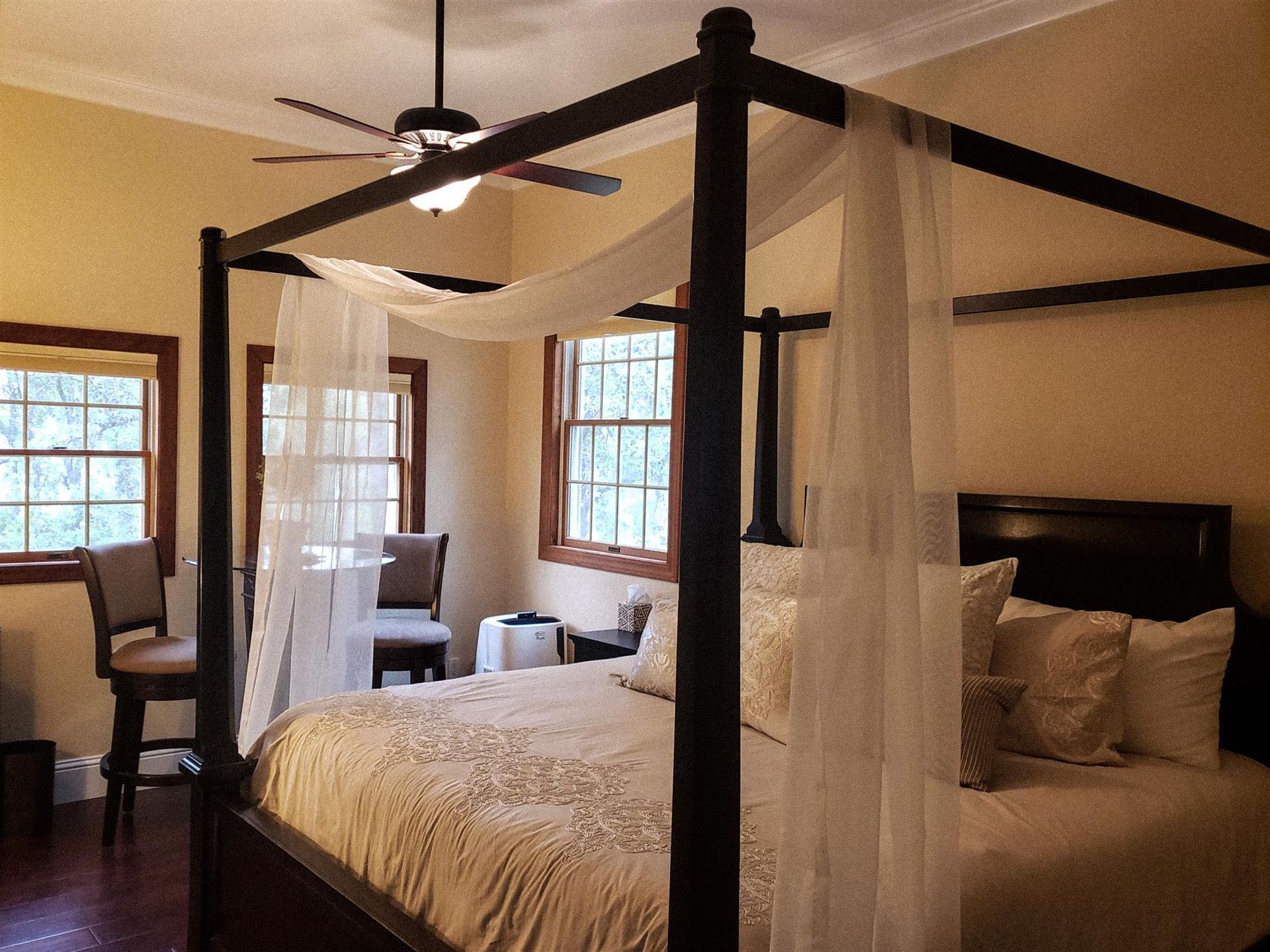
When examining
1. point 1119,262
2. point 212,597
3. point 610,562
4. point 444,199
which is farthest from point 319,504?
point 1119,262

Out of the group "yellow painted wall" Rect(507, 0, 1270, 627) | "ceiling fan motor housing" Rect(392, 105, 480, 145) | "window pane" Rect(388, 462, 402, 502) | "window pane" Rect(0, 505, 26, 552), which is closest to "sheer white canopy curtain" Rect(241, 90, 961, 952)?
"ceiling fan motor housing" Rect(392, 105, 480, 145)

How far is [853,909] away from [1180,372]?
225 centimetres

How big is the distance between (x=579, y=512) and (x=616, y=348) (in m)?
0.91

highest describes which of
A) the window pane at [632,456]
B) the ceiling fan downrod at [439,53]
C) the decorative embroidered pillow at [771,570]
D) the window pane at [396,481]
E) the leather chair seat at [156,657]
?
the ceiling fan downrod at [439,53]

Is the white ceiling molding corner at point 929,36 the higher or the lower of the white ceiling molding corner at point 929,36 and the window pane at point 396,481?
the higher

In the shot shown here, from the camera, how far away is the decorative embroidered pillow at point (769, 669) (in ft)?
9.64

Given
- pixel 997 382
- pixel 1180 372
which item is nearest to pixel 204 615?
pixel 997 382

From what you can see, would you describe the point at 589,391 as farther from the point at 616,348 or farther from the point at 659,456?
the point at 659,456

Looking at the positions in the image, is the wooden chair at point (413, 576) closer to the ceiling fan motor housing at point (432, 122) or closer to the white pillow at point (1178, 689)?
the ceiling fan motor housing at point (432, 122)

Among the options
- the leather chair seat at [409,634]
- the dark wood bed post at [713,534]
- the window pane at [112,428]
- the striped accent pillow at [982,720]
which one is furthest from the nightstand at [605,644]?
the dark wood bed post at [713,534]

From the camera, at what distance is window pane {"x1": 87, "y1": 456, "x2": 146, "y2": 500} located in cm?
472

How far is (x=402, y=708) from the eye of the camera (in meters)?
3.08

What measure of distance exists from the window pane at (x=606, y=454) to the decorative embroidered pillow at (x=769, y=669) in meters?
2.39

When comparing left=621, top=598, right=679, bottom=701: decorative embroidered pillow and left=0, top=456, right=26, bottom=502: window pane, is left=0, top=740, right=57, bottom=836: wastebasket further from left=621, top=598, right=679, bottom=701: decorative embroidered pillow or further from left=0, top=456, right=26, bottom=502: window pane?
left=621, top=598, right=679, bottom=701: decorative embroidered pillow
